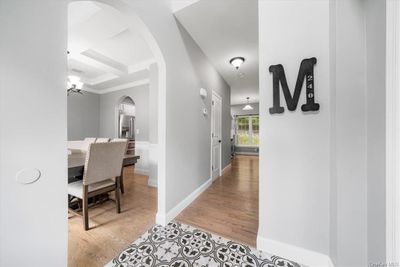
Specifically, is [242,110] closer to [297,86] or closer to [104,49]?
[104,49]

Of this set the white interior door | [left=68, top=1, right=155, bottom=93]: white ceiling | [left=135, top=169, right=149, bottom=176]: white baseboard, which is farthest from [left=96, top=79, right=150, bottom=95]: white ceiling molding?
[left=135, top=169, right=149, bottom=176]: white baseboard

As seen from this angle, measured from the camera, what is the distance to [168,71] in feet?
6.39

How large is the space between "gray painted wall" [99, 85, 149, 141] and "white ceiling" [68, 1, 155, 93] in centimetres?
23

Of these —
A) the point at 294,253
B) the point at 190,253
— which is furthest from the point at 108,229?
the point at 294,253

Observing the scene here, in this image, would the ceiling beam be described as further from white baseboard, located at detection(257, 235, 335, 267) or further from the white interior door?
white baseboard, located at detection(257, 235, 335, 267)

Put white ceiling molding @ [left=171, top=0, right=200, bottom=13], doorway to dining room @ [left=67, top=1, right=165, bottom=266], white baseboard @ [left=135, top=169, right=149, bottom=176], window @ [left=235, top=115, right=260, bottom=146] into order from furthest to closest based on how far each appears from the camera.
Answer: window @ [left=235, top=115, right=260, bottom=146] → white baseboard @ [left=135, top=169, right=149, bottom=176] → white ceiling molding @ [left=171, top=0, right=200, bottom=13] → doorway to dining room @ [left=67, top=1, right=165, bottom=266]

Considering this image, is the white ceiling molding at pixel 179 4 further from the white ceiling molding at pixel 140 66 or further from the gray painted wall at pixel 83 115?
the gray painted wall at pixel 83 115

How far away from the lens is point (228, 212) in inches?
85.5

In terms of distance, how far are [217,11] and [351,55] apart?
1.66 metres

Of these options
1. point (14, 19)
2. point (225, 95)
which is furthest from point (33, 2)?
point (225, 95)

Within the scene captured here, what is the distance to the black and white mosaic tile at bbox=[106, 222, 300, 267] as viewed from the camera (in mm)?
1318
